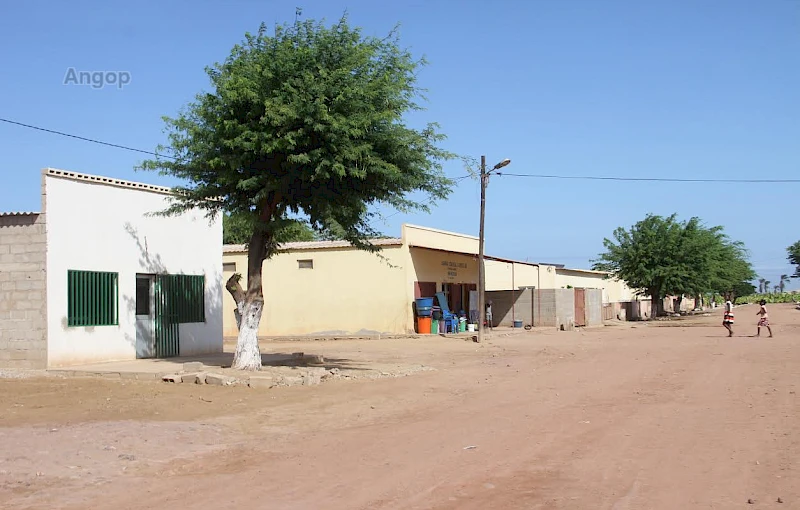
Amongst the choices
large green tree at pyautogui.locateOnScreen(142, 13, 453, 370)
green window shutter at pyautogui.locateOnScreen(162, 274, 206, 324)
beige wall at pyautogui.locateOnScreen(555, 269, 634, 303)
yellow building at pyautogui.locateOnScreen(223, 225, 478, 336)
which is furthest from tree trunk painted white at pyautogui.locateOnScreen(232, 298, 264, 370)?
beige wall at pyautogui.locateOnScreen(555, 269, 634, 303)

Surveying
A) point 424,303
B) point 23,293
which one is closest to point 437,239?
point 424,303

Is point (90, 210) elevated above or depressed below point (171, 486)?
above

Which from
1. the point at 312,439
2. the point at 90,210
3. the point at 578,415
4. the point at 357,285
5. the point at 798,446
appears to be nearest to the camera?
the point at 798,446

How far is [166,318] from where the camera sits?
2077 cm

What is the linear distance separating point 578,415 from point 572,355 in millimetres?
12379

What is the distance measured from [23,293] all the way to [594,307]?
126 ft

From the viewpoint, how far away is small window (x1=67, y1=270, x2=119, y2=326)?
1781 centimetres

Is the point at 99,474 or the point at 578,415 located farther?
the point at 578,415

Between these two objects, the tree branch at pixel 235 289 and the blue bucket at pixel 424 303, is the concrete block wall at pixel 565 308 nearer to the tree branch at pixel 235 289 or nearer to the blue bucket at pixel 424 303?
the blue bucket at pixel 424 303

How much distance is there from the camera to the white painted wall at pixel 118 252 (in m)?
17.5

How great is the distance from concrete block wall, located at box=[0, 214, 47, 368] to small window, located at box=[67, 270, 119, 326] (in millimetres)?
723

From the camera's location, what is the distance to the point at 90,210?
18547mm

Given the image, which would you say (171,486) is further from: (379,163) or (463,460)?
(379,163)

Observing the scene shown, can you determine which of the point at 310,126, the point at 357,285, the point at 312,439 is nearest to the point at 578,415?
the point at 312,439
